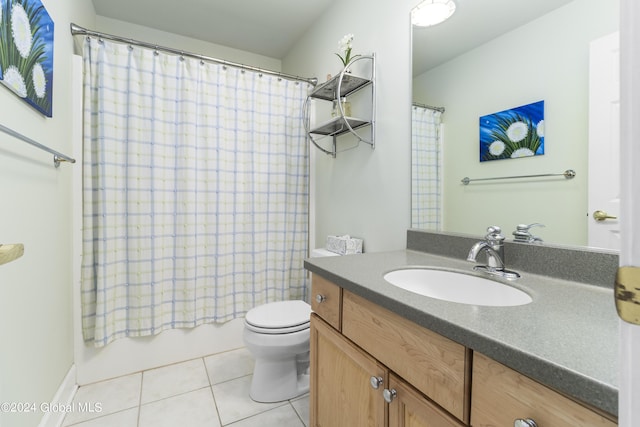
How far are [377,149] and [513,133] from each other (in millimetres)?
721

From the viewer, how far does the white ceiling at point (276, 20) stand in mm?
1112

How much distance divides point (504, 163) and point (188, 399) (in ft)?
6.28

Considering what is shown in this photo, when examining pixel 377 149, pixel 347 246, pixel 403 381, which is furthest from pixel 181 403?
pixel 377 149

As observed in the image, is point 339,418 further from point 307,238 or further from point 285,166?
point 285,166

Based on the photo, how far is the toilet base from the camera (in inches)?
61.5

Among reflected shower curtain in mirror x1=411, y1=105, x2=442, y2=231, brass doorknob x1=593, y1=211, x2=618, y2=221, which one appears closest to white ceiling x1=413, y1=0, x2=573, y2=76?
reflected shower curtain in mirror x1=411, y1=105, x2=442, y2=231

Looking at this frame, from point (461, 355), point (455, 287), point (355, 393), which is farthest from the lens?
point (455, 287)

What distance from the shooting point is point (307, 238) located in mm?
2371

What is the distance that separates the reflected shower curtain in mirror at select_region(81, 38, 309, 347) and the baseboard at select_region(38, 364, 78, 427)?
19 cm

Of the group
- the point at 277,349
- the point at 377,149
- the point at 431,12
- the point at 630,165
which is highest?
the point at 431,12

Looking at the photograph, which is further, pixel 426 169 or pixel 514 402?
pixel 426 169

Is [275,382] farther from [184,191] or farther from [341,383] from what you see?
[184,191]

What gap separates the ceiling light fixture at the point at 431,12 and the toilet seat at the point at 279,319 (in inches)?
63.0

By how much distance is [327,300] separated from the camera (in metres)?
1.08
